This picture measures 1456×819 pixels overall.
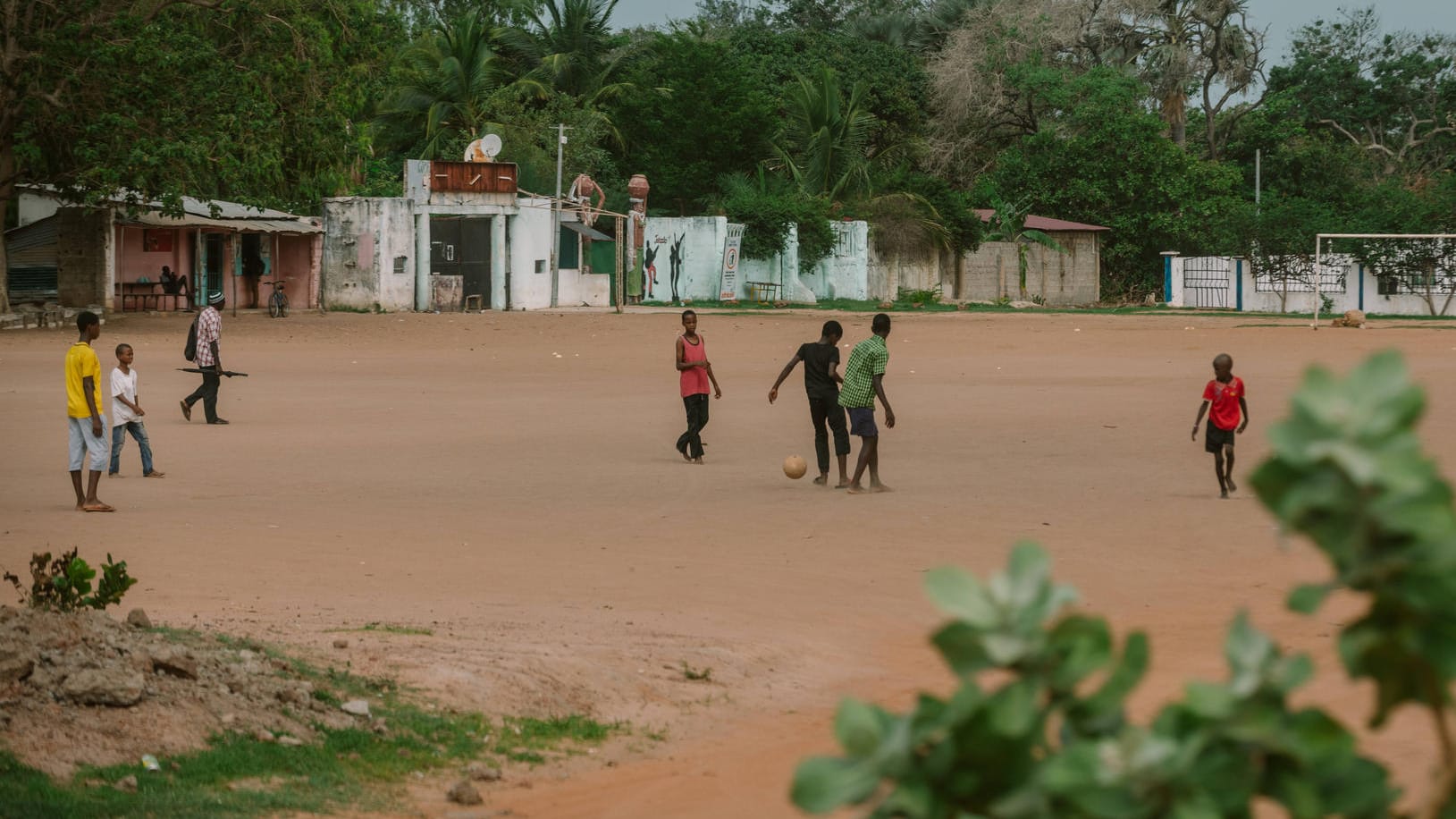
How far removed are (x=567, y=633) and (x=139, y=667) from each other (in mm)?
2713

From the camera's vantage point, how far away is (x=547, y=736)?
756cm

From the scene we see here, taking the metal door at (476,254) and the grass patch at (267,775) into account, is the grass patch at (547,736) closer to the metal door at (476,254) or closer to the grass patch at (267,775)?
the grass patch at (267,775)

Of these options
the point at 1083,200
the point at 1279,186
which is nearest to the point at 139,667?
the point at 1083,200

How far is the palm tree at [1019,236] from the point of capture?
55.4m

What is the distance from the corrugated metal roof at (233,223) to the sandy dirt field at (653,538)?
1397 cm

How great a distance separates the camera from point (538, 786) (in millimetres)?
6848

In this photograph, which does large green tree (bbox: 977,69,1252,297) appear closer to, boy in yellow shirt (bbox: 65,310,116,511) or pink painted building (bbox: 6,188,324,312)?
pink painted building (bbox: 6,188,324,312)

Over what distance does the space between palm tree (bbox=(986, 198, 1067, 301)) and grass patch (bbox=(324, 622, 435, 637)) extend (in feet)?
157

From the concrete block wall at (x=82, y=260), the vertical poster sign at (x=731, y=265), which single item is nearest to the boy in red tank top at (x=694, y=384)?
the concrete block wall at (x=82, y=260)

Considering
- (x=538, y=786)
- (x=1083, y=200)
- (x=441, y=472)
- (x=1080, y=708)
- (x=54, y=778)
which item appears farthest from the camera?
(x=1083, y=200)

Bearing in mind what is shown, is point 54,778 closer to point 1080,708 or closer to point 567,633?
point 567,633

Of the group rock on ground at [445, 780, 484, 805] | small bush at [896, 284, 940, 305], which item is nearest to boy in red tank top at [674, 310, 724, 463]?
rock on ground at [445, 780, 484, 805]

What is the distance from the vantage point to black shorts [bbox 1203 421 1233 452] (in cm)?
1470

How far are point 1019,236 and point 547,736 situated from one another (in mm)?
49881
